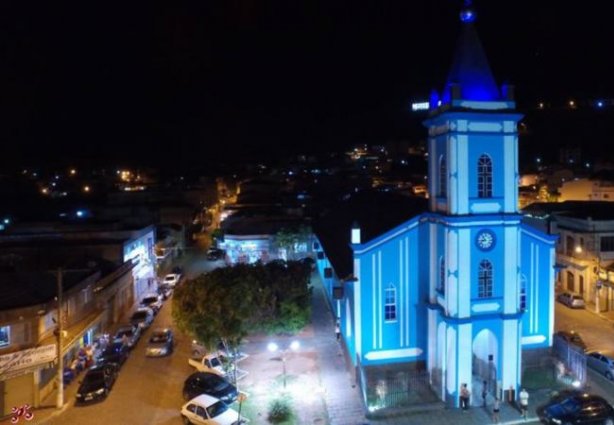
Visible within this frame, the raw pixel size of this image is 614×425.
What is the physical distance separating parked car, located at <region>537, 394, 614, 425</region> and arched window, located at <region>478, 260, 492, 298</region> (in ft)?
16.7

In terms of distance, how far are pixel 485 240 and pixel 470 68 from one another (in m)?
7.59

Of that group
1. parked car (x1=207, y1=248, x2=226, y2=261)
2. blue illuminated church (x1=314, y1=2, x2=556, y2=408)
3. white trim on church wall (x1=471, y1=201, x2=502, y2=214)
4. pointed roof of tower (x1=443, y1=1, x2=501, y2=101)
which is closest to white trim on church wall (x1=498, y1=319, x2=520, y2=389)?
blue illuminated church (x1=314, y1=2, x2=556, y2=408)

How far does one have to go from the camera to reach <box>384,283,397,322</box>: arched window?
24562 millimetres

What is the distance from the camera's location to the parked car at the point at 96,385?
76.0 ft

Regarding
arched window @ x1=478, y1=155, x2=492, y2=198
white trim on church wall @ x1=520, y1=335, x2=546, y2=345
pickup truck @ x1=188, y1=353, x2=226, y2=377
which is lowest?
pickup truck @ x1=188, y1=353, x2=226, y2=377

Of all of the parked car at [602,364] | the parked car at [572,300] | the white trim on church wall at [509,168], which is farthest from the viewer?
the parked car at [572,300]

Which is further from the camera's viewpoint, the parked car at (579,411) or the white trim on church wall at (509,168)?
the white trim on church wall at (509,168)

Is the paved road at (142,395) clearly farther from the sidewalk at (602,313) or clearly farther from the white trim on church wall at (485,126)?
the sidewalk at (602,313)

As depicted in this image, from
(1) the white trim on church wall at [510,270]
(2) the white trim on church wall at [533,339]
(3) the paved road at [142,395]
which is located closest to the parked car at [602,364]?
(2) the white trim on church wall at [533,339]

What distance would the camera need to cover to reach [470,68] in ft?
74.0

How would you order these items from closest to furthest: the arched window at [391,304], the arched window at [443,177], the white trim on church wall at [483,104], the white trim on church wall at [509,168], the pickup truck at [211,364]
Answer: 1. the white trim on church wall at [483,104]
2. the white trim on church wall at [509,168]
3. the arched window at [443,177]
4. the arched window at [391,304]
5. the pickup truck at [211,364]

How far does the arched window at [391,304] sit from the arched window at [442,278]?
219cm

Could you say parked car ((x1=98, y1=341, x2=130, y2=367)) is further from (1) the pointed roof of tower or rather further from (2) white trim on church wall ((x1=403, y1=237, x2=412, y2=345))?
(1) the pointed roof of tower

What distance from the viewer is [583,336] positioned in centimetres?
3100
